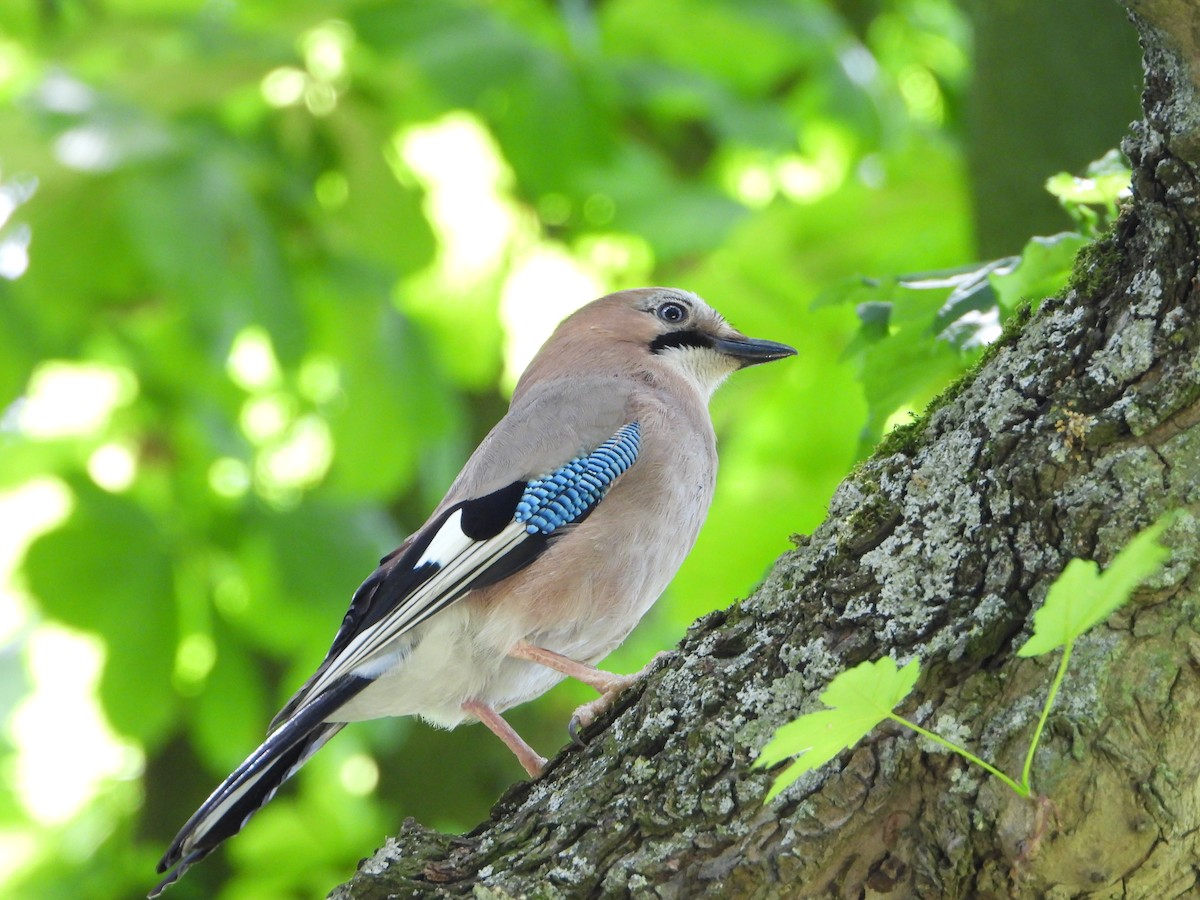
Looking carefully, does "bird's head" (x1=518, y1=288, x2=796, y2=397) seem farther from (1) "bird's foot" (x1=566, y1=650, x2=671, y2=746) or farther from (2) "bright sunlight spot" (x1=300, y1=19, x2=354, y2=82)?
(2) "bright sunlight spot" (x1=300, y1=19, x2=354, y2=82)

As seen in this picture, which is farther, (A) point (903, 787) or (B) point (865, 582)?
(B) point (865, 582)

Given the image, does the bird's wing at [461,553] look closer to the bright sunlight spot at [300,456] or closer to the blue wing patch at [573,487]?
the blue wing patch at [573,487]

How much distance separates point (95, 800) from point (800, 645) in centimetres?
551

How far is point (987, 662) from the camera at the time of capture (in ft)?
5.25

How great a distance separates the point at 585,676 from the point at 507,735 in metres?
0.23

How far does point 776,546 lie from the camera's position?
3777mm

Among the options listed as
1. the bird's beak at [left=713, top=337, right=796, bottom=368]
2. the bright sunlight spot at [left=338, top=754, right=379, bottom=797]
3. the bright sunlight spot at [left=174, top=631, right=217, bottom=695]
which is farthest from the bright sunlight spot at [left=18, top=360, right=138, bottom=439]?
the bird's beak at [left=713, top=337, right=796, bottom=368]

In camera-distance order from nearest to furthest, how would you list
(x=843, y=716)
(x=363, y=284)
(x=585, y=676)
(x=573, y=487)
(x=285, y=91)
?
(x=843, y=716) → (x=585, y=676) → (x=573, y=487) → (x=363, y=284) → (x=285, y=91)

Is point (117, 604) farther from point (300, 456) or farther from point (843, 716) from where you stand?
point (843, 716)

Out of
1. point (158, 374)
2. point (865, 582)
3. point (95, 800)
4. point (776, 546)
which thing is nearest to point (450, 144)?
point (158, 374)

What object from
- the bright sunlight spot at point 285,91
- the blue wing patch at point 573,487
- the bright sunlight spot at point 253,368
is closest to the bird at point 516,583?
the blue wing patch at point 573,487

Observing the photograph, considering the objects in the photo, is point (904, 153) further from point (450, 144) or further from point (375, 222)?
point (450, 144)

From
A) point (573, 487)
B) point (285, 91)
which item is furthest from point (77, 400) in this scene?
point (573, 487)

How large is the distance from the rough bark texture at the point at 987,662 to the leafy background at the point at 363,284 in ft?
1.90
